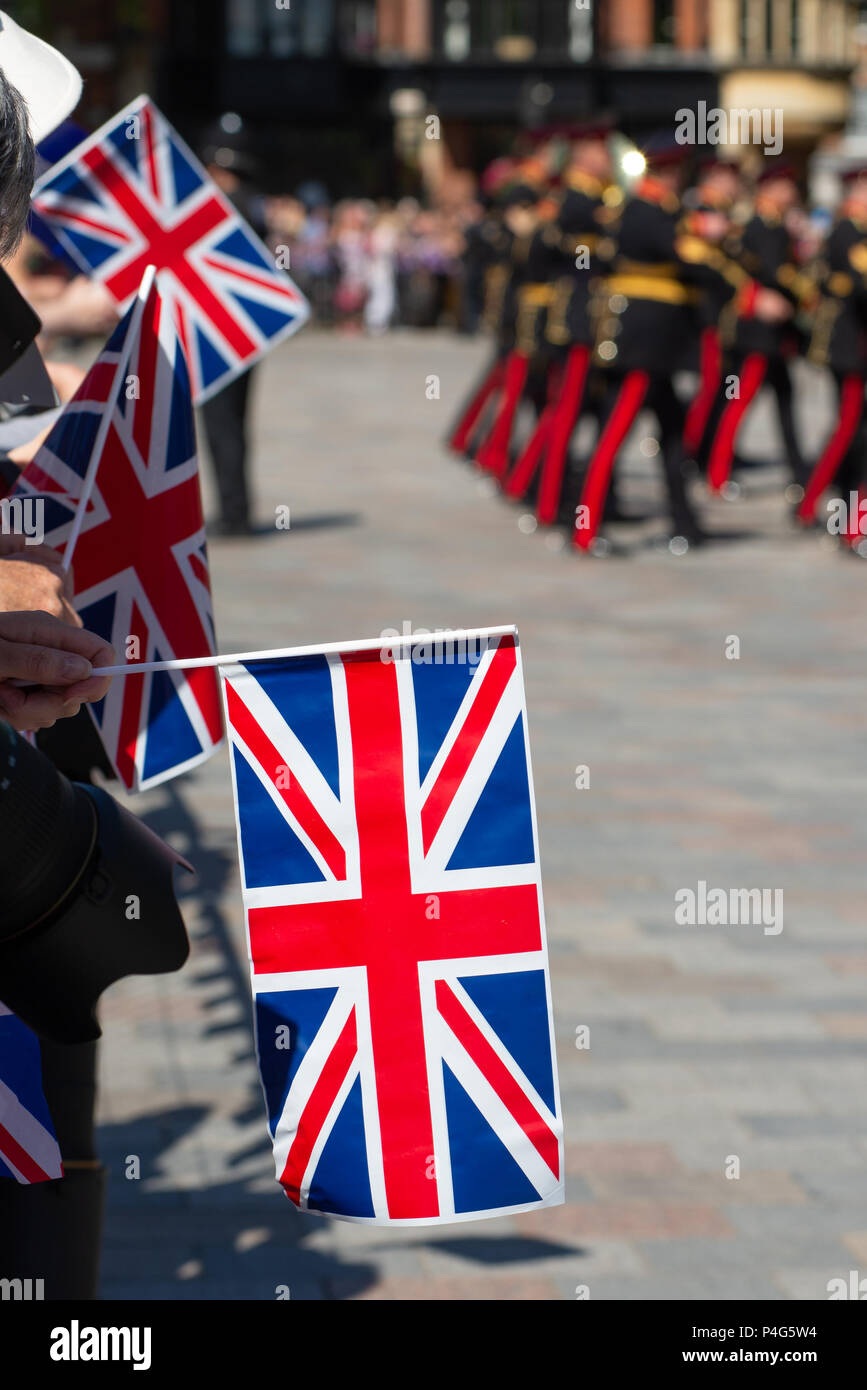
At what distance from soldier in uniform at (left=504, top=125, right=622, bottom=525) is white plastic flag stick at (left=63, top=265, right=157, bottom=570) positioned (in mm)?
7790

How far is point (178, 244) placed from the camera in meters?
4.64

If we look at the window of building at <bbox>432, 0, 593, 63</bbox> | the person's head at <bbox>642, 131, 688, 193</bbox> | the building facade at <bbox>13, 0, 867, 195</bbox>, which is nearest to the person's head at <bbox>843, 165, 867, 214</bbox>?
the person's head at <bbox>642, 131, 688, 193</bbox>

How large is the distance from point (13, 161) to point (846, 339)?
9.22m

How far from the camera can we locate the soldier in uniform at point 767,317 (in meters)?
11.7

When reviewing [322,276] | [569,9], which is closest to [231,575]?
[322,276]

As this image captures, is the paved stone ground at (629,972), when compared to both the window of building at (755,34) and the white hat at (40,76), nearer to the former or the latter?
the white hat at (40,76)

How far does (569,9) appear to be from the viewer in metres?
47.5

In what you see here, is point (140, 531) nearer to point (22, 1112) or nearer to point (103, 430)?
point (103, 430)

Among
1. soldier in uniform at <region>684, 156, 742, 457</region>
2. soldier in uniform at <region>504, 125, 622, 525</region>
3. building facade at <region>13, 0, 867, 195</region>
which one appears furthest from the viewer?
building facade at <region>13, 0, 867, 195</region>

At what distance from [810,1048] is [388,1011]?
234 cm

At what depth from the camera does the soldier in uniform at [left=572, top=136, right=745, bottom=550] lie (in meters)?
9.75

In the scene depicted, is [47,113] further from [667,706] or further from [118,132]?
[667,706]

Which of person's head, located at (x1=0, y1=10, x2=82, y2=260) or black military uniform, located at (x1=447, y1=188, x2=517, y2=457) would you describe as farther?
black military uniform, located at (x1=447, y1=188, x2=517, y2=457)

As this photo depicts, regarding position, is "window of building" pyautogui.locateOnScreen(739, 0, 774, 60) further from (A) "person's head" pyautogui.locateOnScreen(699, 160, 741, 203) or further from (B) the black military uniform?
(A) "person's head" pyautogui.locateOnScreen(699, 160, 741, 203)
